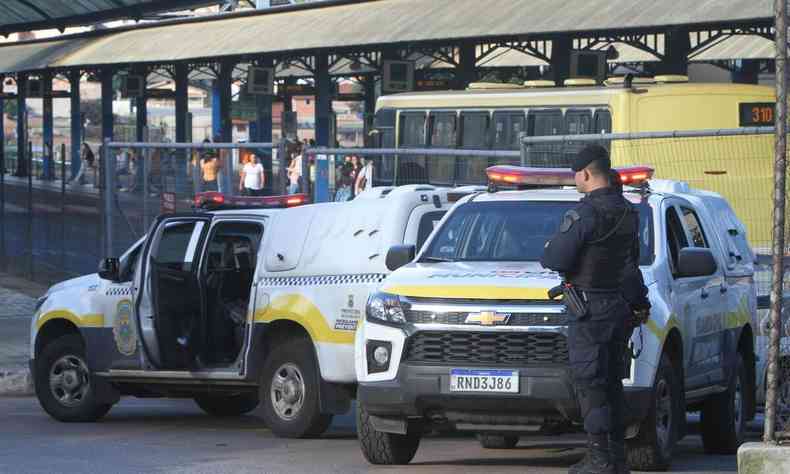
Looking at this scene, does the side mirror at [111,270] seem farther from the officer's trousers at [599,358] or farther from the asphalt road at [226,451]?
the officer's trousers at [599,358]

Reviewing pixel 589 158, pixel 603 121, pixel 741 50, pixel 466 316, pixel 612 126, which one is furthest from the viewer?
pixel 741 50

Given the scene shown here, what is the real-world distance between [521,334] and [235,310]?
13.1 feet

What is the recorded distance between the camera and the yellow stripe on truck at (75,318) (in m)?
13.4

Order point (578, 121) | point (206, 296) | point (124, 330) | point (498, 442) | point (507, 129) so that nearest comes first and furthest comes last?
point (498, 442) < point (206, 296) < point (124, 330) < point (578, 121) < point (507, 129)

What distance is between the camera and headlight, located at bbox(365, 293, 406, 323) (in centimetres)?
1003

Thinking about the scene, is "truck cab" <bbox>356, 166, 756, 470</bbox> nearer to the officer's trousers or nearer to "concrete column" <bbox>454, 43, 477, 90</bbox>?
the officer's trousers

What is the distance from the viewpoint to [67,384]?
13.6m

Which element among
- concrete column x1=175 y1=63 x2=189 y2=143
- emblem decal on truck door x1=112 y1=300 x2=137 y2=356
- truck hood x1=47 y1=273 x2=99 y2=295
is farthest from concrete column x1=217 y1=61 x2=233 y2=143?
emblem decal on truck door x1=112 y1=300 x2=137 y2=356

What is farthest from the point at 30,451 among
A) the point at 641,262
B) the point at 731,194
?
the point at 731,194

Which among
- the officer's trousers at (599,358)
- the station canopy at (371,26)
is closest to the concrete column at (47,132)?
the station canopy at (371,26)

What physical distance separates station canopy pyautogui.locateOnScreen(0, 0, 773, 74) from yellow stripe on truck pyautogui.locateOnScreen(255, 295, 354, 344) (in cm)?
1598

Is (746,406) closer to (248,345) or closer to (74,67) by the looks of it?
(248,345)

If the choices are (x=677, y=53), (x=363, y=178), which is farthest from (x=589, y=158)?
(x=677, y=53)

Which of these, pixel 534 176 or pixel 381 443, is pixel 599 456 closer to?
pixel 381 443
